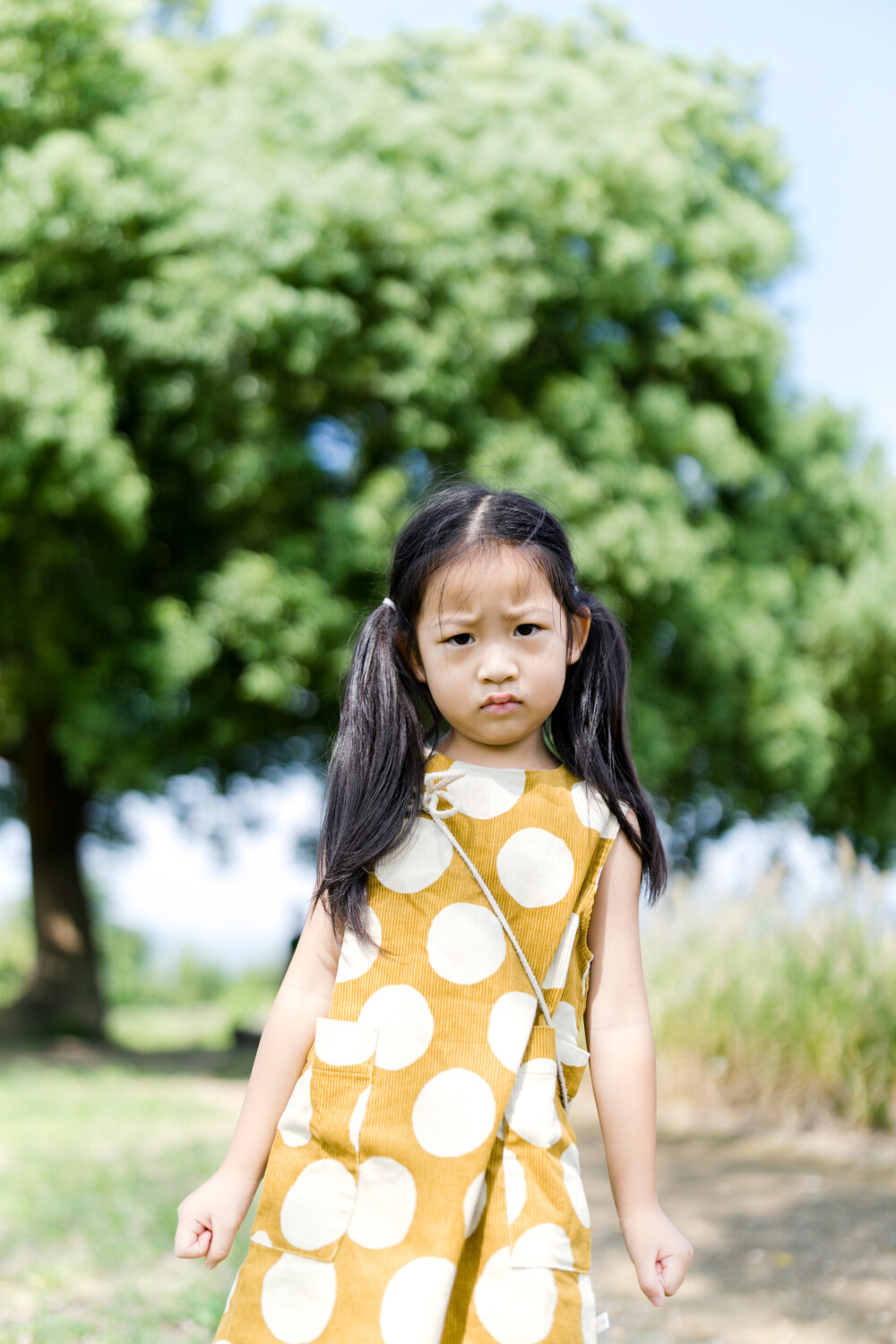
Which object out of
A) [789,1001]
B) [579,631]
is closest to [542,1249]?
[579,631]

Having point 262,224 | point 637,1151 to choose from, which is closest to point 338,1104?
point 637,1151

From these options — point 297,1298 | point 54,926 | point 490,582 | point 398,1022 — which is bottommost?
point 297,1298

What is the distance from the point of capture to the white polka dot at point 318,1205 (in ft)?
5.03

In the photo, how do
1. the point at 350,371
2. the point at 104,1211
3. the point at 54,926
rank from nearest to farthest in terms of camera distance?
1. the point at 104,1211
2. the point at 350,371
3. the point at 54,926

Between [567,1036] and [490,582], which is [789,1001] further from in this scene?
[490,582]

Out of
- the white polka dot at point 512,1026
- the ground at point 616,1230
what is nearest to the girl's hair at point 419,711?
the white polka dot at point 512,1026

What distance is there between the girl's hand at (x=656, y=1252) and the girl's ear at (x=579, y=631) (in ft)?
2.67

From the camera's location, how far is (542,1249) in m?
1.51

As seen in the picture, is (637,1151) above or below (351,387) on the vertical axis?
below

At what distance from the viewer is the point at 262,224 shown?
26.9ft

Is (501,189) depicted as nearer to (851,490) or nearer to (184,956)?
(851,490)

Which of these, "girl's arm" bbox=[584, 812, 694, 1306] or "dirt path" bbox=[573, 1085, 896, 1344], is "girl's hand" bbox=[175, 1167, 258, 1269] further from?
"dirt path" bbox=[573, 1085, 896, 1344]

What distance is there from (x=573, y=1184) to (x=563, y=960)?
29 cm

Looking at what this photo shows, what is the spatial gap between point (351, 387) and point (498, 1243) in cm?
827
